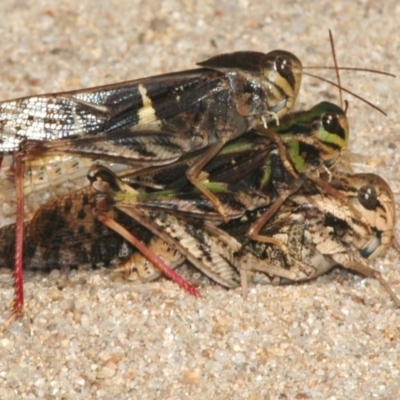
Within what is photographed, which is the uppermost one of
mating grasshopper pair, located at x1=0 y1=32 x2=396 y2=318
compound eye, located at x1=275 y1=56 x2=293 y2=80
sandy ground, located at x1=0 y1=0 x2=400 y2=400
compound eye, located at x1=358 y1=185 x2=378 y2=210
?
compound eye, located at x1=275 y1=56 x2=293 y2=80

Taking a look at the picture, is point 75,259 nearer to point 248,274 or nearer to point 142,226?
point 142,226

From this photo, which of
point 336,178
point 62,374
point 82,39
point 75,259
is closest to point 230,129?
point 336,178

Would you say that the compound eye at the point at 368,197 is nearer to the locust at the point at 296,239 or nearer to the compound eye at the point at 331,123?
the locust at the point at 296,239

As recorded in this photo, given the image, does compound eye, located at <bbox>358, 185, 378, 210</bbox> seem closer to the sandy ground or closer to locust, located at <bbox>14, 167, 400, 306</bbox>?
locust, located at <bbox>14, 167, 400, 306</bbox>

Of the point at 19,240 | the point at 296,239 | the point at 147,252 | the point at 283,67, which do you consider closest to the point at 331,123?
the point at 283,67

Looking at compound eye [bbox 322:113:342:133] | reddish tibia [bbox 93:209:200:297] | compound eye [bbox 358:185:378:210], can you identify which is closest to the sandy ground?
reddish tibia [bbox 93:209:200:297]

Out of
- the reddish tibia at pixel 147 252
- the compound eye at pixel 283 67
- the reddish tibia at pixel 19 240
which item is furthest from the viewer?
the compound eye at pixel 283 67

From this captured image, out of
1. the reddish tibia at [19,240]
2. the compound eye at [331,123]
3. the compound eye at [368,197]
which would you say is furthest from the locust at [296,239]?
the reddish tibia at [19,240]
